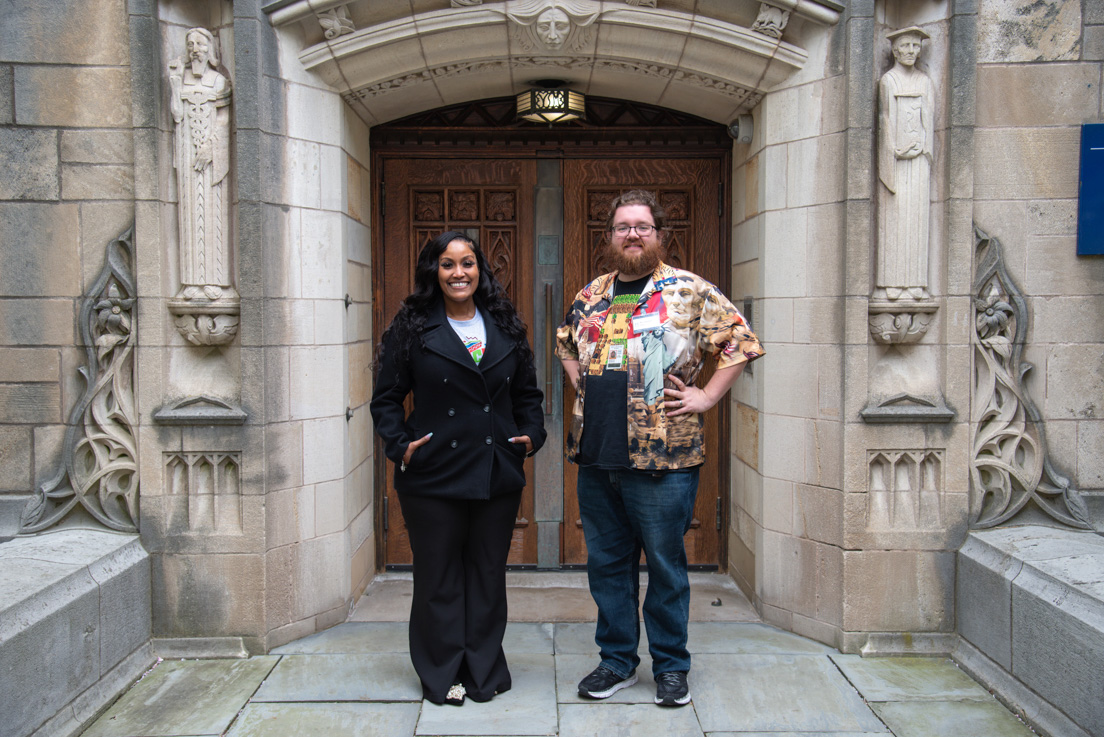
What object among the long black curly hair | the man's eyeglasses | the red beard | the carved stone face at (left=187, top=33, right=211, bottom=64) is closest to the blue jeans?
A: the long black curly hair

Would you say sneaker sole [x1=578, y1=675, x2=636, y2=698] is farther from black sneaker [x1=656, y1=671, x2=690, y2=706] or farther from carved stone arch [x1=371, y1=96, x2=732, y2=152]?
carved stone arch [x1=371, y1=96, x2=732, y2=152]

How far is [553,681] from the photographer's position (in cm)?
338

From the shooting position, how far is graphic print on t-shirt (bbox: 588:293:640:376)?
10.1ft

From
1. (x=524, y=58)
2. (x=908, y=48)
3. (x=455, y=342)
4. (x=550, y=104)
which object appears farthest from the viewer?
(x=550, y=104)

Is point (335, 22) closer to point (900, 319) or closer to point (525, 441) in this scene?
point (525, 441)

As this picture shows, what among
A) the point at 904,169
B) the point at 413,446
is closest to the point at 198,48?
the point at 413,446

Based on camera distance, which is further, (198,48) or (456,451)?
(198,48)

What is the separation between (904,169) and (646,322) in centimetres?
144

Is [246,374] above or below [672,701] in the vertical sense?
above

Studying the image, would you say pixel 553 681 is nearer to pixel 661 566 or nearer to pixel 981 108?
pixel 661 566

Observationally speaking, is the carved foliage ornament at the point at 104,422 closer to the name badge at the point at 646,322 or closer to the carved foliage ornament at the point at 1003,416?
the name badge at the point at 646,322

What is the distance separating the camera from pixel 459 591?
3195mm

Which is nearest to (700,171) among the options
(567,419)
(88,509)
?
(567,419)

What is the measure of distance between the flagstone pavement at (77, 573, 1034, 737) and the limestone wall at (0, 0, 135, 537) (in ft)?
4.03
